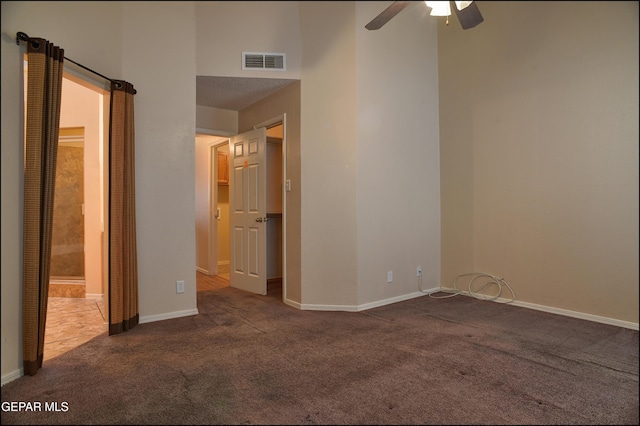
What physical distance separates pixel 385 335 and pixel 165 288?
201cm

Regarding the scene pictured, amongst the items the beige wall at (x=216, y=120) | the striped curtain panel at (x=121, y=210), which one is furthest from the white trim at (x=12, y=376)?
the beige wall at (x=216, y=120)

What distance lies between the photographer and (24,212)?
2250 mm

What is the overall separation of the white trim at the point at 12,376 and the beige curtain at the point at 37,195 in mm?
29

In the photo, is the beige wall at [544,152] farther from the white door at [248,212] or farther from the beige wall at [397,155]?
the white door at [248,212]

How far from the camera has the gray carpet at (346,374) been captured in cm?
181

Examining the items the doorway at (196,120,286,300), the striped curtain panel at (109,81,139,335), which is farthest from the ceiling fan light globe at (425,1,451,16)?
the striped curtain panel at (109,81,139,335)

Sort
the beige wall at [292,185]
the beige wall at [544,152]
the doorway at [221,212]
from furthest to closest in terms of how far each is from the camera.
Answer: the doorway at [221,212]
the beige wall at [292,185]
the beige wall at [544,152]

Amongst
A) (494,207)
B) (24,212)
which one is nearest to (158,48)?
(24,212)

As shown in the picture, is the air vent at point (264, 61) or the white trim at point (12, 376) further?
the air vent at point (264, 61)

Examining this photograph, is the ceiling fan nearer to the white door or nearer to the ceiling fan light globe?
the ceiling fan light globe

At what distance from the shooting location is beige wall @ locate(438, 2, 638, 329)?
6.64 feet

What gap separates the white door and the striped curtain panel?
152cm

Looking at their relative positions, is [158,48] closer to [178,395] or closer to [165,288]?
[165,288]

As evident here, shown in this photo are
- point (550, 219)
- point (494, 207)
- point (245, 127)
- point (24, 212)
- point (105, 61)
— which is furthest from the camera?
point (245, 127)
